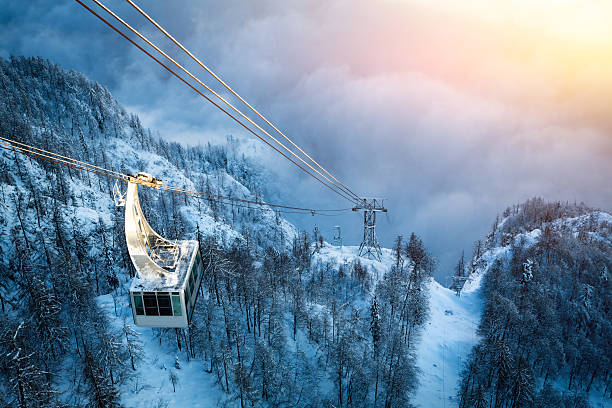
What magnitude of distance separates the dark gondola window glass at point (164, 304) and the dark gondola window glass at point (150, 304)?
0.31m

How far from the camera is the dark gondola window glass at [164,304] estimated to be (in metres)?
20.7

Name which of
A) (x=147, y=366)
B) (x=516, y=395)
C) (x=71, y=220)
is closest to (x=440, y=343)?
(x=516, y=395)

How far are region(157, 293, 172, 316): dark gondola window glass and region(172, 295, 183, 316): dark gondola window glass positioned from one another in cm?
36

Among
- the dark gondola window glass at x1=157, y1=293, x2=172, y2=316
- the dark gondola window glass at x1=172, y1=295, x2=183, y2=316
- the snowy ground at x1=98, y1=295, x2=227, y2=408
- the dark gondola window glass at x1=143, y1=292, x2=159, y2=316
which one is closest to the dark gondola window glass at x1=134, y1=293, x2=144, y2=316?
the dark gondola window glass at x1=143, y1=292, x2=159, y2=316

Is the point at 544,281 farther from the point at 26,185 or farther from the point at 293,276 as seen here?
the point at 26,185

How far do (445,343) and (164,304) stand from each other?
76807 millimetres

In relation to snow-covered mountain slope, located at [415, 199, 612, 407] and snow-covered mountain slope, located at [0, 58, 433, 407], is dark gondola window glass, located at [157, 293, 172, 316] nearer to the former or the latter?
snow-covered mountain slope, located at [0, 58, 433, 407]

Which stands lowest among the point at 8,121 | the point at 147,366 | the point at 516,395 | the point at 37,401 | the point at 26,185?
the point at 516,395

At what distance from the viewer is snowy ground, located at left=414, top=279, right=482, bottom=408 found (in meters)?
63.4

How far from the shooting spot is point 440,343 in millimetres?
76438

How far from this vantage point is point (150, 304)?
68.9ft

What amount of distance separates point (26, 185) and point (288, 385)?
9016cm

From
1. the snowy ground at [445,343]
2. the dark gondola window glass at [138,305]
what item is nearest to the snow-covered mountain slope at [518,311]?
the snowy ground at [445,343]

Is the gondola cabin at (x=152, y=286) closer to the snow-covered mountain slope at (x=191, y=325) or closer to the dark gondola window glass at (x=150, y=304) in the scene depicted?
the dark gondola window glass at (x=150, y=304)
